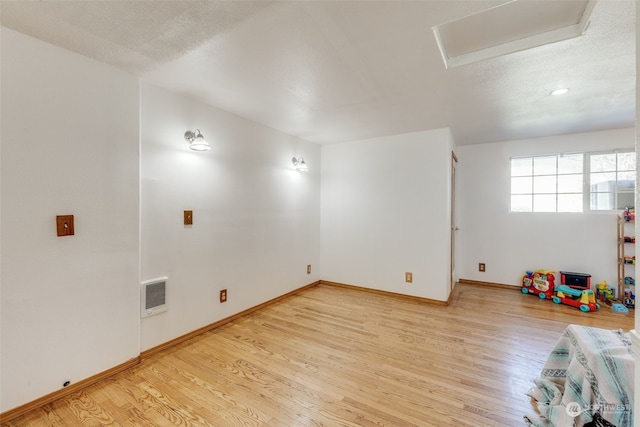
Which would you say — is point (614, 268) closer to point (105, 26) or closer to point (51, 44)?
point (105, 26)

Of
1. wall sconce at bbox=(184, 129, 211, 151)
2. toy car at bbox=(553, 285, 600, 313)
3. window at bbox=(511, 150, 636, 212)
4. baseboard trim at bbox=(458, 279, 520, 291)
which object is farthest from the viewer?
baseboard trim at bbox=(458, 279, 520, 291)

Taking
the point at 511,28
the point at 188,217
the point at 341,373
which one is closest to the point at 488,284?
the point at 341,373

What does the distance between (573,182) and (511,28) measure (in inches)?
131

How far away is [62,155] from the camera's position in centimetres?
175

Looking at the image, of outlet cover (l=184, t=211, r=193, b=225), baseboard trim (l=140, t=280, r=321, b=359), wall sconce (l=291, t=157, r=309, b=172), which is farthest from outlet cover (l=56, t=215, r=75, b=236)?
wall sconce (l=291, t=157, r=309, b=172)

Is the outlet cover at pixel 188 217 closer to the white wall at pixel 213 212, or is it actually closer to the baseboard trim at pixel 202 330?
the white wall at pixel 213 212

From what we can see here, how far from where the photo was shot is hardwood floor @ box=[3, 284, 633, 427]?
5.22 ft

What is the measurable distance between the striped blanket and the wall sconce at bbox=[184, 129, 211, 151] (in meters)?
2.95

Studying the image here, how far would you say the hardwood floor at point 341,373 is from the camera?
159 cm

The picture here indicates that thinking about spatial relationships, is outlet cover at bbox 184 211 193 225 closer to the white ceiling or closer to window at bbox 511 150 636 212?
the white ceiling

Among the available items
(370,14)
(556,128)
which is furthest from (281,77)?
(556,128)

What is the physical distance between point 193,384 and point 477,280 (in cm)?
426

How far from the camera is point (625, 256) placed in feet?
11.3

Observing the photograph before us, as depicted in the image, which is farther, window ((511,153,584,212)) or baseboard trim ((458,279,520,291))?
baseboard trim ((458,279,520,291))
